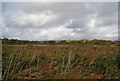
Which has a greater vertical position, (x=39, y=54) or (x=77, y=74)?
(x=39, y=54)

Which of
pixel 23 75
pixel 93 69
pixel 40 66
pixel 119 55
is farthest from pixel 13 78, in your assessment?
pixel 119 55

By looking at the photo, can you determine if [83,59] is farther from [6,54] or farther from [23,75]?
[6,54]

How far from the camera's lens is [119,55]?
589 centimetres

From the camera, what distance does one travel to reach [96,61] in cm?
532

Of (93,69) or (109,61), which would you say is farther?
(109,61)

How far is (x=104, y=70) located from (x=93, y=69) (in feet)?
1.25

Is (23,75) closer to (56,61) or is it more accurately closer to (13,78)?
(13,78)

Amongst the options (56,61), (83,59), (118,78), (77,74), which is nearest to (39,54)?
(56,61)

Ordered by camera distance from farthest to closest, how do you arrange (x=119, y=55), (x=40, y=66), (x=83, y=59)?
(x=119, y=55), (x=83, y=59), (x=40, y=66)

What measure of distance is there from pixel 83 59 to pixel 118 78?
162 centimetres

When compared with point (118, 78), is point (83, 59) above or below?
above

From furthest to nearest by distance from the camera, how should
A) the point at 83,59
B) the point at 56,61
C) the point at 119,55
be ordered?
the point at 119,55 → the point at 83,59 → the point at 56,61

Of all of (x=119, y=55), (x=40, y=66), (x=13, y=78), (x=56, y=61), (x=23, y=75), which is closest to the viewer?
(x=13, y=78)

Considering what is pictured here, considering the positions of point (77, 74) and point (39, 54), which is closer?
point (77, 74)
